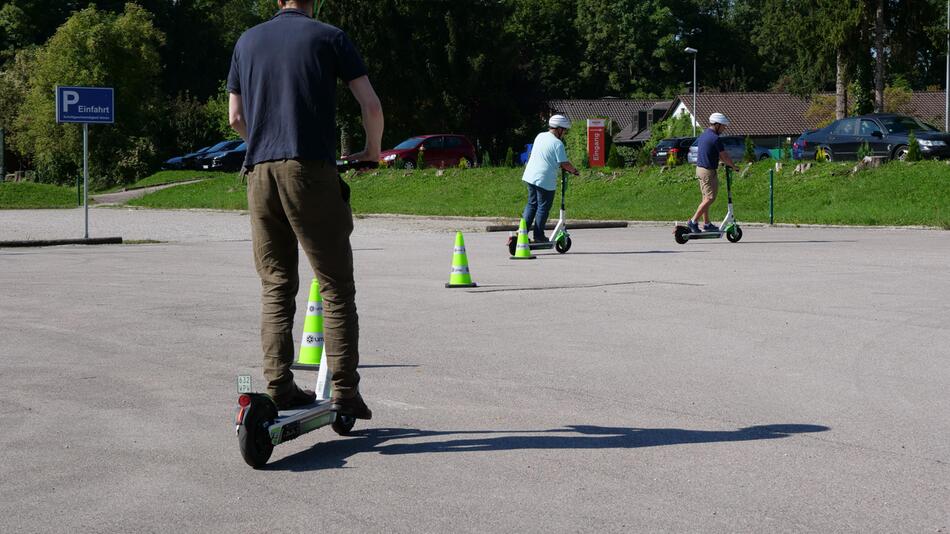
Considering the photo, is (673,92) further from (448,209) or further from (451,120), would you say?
(448,209)

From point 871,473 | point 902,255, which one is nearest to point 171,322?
point 871,473

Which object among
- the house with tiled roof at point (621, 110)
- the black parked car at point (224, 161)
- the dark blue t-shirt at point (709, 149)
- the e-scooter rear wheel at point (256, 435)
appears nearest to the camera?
the e-scooter rear wheel at point (256, 435)

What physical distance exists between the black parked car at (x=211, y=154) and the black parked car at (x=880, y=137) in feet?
82.9

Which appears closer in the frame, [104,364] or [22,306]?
[104,364]

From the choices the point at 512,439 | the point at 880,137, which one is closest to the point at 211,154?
the point at 880,137

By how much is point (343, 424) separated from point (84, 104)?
61.6ft

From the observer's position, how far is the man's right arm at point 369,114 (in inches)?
227

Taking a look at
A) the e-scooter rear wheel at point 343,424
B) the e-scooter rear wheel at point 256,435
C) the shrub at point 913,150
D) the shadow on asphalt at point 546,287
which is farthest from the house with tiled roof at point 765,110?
the e-scooter rear wheel at point 256,435

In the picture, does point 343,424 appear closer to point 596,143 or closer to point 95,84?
point 596,143

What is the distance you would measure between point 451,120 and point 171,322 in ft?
148

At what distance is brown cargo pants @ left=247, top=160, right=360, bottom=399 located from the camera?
5.64m

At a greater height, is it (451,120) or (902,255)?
(451,120)

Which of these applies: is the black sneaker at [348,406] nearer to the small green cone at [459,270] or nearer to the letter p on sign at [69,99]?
the small green cone at [459,270]

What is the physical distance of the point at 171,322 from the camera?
10398 millimetres
